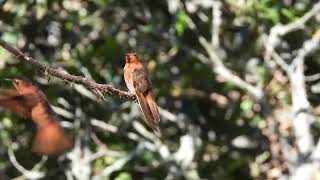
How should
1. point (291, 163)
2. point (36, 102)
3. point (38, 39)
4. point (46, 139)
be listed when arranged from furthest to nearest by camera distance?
point (38, 39) → point (291, 163) → point (36, 102) → point (46, 139)

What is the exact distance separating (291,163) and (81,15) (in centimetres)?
333

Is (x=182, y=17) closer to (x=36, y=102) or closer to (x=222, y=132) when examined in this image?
(x=222, y=132)

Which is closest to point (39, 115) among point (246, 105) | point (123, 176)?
point (123, 176)

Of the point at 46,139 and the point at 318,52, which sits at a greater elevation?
the point at 318,52

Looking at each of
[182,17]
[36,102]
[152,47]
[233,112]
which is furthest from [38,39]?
[36,102]

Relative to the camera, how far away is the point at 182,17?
9188 millimetres

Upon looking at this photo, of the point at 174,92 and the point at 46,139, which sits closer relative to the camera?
the point at 46,139

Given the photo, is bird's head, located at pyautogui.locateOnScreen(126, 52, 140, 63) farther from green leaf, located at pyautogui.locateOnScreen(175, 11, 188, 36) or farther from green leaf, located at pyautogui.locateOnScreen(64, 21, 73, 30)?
green leaf, located at pyautogui.locateOnScreen(64, 21, 73, 30)

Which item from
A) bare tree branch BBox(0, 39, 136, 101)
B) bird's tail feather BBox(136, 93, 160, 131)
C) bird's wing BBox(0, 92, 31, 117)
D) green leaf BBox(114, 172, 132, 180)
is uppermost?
green leaf BBox(114, 172, 132, 180)

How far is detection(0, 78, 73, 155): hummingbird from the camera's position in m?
3.27

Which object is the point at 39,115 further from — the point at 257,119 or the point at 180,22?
the point at 257,119

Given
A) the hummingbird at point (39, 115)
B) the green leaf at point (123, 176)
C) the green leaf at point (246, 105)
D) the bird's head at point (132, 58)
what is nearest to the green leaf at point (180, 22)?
the green leaf at point (246, 105)

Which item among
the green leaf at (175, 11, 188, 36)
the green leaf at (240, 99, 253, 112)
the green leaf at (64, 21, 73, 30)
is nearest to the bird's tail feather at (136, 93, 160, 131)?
the green leaf at (175, 11, 188, 36)

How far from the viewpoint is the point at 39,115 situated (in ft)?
11.5
